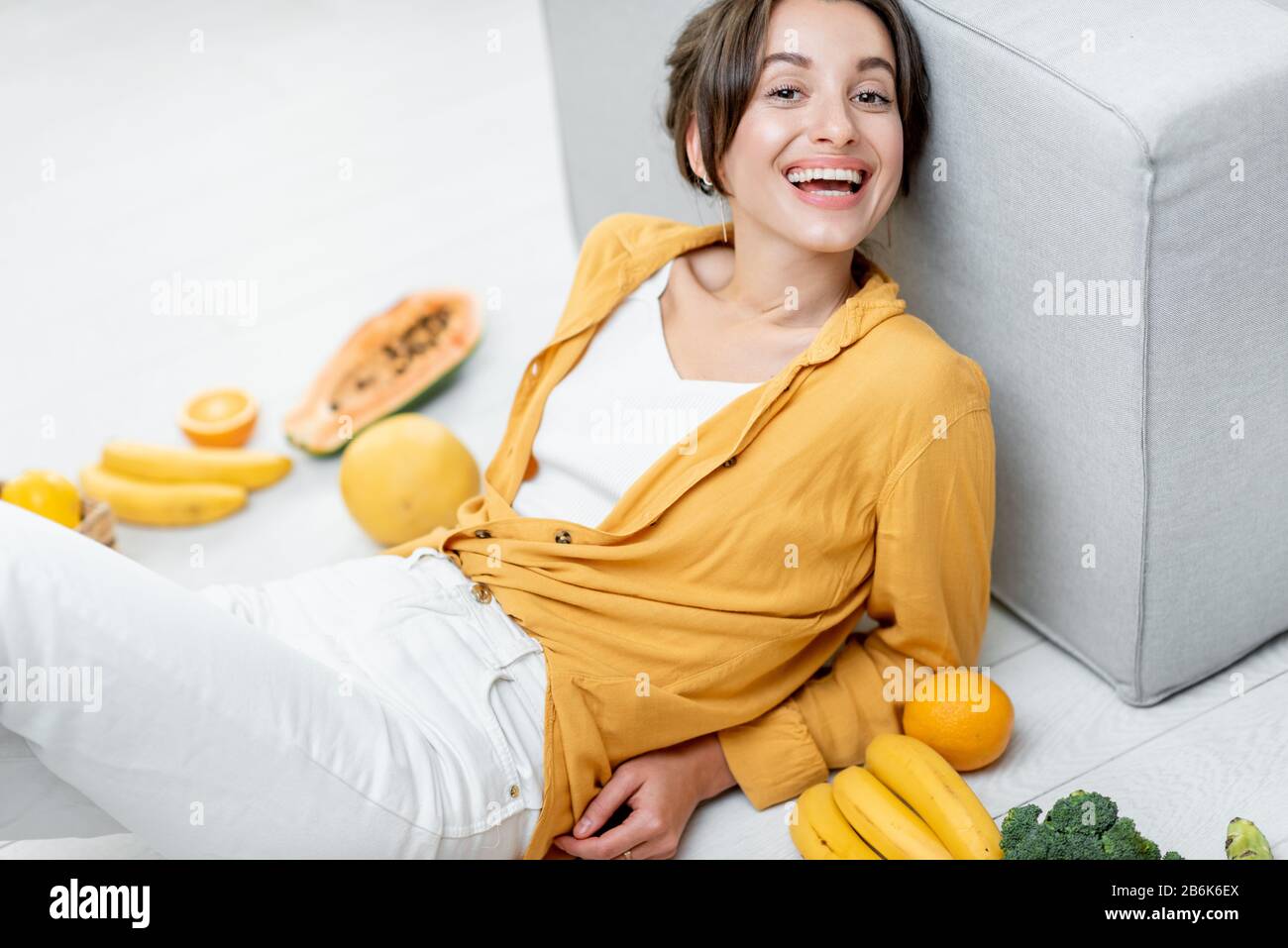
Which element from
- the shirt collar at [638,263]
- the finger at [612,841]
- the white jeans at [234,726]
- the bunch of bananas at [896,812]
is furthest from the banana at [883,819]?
the shirt collar at [638,263]

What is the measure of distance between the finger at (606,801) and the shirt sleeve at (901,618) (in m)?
0.13

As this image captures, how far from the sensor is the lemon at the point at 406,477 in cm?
212

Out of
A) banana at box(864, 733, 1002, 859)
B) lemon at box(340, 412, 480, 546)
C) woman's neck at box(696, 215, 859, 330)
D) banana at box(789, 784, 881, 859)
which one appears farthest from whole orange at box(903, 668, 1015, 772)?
lemon at box(340, 412, 480, 546)

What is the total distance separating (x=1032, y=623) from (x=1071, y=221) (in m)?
0.60

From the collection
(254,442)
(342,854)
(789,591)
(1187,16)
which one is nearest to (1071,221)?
(1187,16)

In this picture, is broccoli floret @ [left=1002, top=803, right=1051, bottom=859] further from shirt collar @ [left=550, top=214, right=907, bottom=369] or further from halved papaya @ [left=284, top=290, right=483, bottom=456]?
halved papaya @ [left=284, top=290, right=483, bottom=456]

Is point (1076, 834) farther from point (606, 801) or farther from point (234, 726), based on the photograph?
point (234, 726)

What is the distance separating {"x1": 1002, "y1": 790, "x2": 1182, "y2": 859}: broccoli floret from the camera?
148 cm

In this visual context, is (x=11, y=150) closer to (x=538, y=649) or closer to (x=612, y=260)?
(x=612, y=260)

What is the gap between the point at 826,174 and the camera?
158 centimetres

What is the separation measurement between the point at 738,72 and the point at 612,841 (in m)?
0.82

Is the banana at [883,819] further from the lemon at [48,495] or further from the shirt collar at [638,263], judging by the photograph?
the lemon at [48,495]

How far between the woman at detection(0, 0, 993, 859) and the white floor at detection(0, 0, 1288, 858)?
19 centimetres

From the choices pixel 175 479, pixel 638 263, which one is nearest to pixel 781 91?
pixel 638 263
